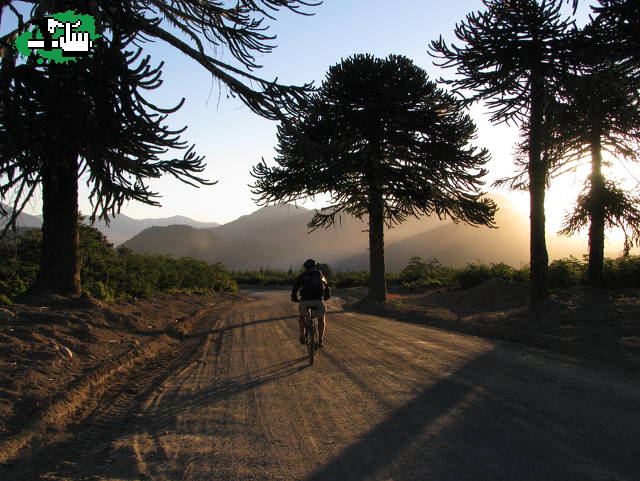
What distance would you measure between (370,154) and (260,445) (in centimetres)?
1501

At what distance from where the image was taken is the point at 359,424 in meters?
4.41

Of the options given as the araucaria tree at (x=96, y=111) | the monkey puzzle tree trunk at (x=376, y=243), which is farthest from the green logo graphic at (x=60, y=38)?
the monkey puzzle tree trunk at (x=376, y=243)

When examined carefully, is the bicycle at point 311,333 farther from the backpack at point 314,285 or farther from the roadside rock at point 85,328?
the roadside rock at point 85,328

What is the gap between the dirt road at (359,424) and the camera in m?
3.42

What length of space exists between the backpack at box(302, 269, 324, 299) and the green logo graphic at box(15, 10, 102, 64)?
17.6 ft

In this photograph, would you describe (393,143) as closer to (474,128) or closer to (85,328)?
(474,128)

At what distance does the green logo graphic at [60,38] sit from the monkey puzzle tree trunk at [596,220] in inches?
579

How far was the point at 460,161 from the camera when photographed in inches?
700

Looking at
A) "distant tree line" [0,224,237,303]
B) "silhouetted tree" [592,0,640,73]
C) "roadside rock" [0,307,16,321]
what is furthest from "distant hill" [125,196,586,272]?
"roadside rock" [0,307,16,321]

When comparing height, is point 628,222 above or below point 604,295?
above

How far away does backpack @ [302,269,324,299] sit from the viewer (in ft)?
28.1

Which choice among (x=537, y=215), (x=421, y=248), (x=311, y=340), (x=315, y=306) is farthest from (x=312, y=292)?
(x=421, y=248)

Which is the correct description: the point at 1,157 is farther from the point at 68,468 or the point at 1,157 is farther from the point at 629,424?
the point at 629,424

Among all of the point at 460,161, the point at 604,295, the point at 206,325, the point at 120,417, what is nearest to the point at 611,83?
the point at 604,295
